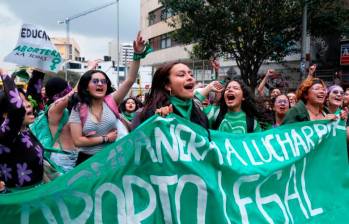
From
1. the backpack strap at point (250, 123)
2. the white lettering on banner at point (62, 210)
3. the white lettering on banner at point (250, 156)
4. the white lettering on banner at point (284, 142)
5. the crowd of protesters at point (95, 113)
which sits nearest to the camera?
the white lettering on banner at point (62, 210)

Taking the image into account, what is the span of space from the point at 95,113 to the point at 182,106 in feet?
2.62

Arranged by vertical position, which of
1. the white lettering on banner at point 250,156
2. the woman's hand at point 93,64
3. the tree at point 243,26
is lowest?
the white lettering on banner at point 250,156

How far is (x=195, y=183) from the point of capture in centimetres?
292

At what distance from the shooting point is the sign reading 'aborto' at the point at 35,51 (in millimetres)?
3750

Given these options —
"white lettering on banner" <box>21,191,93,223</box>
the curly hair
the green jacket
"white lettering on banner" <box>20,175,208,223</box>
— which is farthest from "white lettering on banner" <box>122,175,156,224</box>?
the curly hair

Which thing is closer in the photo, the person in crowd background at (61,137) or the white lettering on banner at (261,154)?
the white lettering on banner at (261,154)

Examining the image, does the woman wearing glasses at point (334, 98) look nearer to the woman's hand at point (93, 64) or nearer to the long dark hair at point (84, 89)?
the woman's hand at point (93, 64)

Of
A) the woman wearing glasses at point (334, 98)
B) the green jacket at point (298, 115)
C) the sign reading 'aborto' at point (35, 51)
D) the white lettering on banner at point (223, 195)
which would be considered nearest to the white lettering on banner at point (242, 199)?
the white lettering on banner at point (223, 195)

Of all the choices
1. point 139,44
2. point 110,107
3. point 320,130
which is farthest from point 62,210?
point 320,130

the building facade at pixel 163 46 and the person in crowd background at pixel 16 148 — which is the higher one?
the building facade at pixel 163 46

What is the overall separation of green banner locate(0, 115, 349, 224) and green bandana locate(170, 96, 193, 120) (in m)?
0.21

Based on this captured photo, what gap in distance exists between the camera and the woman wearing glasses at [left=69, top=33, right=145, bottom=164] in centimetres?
349

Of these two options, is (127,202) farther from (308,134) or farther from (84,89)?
(308,134)

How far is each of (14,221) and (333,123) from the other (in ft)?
10.4
